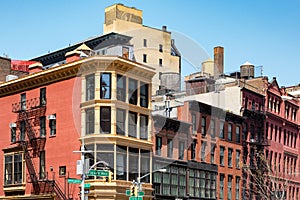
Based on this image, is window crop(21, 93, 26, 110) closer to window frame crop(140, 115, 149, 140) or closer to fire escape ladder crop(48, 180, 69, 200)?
fire escape ladder crop(48, 180, 69, 200)

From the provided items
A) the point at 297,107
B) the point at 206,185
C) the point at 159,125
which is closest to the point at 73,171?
the point at 159,125

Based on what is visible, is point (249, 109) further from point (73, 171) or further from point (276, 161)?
point (73, 171)

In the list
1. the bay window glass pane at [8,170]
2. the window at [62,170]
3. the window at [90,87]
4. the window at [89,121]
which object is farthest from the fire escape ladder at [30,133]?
the window at [90,87]

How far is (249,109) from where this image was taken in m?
68.9

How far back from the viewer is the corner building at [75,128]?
47.0 m

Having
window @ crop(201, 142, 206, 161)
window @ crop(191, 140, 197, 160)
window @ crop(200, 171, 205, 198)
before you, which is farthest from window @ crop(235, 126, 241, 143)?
window @ crop(191, 140, 197, 160)

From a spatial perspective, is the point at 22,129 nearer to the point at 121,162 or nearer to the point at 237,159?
the point at 121,162

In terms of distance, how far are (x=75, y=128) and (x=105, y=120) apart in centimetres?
298

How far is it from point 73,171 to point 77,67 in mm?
8779

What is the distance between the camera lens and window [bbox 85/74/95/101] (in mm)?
48000

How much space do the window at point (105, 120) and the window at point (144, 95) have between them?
419 cm

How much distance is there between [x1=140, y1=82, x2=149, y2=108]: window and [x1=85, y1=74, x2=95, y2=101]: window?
462cm

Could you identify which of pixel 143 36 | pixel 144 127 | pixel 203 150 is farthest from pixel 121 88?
pixel 143 36

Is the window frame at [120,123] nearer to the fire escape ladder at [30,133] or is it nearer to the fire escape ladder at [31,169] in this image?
the fire escape ladder at [30,133]
